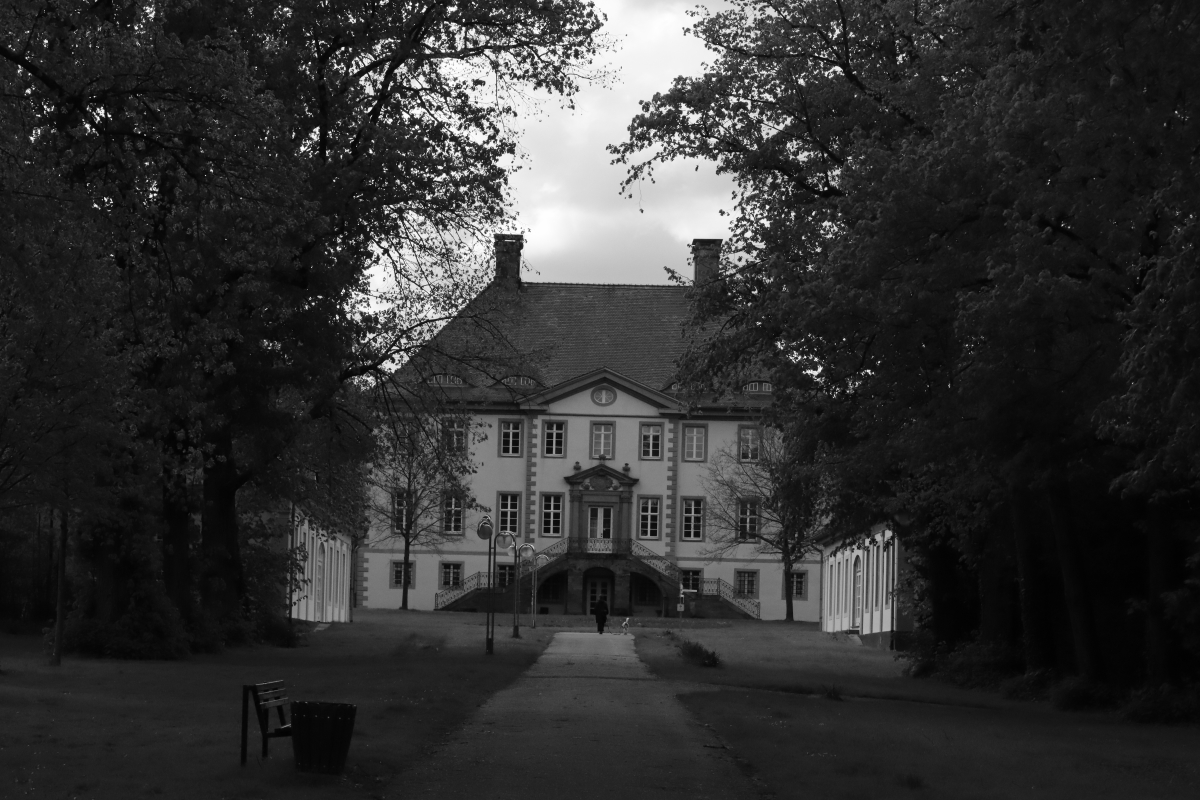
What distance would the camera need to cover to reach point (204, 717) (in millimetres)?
16672

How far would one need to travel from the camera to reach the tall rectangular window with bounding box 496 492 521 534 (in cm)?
7938

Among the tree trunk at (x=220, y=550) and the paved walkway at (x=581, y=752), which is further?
the tree trunk at (x=220, y=550)

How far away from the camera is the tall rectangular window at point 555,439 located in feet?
261

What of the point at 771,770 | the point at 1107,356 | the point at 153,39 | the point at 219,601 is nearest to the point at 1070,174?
the point at 1107,356

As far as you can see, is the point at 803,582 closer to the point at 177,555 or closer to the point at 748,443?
the point at 748,443

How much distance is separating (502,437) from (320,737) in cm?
6800

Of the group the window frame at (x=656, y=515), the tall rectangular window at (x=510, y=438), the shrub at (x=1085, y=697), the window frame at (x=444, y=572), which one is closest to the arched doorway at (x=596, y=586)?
the window frame at (x=656, y=515)

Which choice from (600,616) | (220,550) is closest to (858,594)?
(600,616)

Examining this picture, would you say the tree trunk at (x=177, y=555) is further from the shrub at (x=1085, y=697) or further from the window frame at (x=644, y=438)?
the window frame at (x=644, y=438)

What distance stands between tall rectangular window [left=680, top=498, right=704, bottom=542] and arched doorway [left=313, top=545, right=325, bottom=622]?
79.4 ft

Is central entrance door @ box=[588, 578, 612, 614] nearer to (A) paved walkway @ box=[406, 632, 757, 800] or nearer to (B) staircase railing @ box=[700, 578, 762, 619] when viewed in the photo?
(B) staircase railing @ box=[700, 578, 762, 619]

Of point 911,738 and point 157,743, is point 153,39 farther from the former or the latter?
point 911,738

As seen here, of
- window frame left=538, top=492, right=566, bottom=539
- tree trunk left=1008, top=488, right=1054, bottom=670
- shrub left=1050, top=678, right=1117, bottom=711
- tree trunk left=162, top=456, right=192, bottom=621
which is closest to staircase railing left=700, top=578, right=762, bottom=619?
Answer: window frame left=538, top=492, right=566, bottom=539

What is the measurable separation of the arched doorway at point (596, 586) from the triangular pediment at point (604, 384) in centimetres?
876
